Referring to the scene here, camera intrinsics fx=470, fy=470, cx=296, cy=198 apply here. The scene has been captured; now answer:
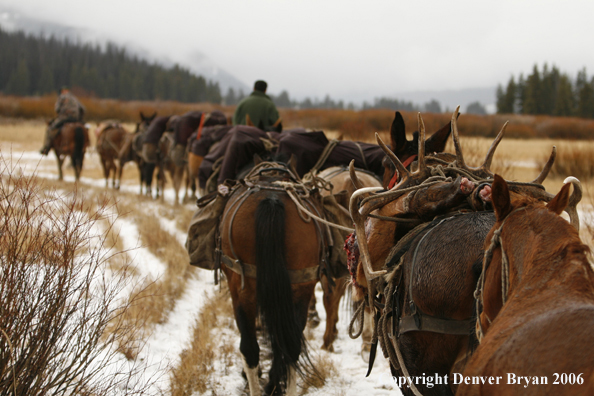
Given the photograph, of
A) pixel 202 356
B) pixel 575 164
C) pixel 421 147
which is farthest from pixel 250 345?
pixel 575 164

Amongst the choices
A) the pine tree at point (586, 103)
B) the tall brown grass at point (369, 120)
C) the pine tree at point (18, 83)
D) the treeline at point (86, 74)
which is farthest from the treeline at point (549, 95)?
the pine tree at point (18, 83)

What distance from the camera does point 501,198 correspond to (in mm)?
1517

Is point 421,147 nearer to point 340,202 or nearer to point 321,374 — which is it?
point 340,202

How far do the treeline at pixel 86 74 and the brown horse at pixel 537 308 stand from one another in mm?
82680

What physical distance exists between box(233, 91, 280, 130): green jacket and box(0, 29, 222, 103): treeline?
7614cm

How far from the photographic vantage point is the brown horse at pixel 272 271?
3.45 metres

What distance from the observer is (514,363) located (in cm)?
118

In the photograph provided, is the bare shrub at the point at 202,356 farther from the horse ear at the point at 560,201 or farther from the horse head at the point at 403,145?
the horse ear at the point at 560,201

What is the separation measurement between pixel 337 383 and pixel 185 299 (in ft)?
8.97

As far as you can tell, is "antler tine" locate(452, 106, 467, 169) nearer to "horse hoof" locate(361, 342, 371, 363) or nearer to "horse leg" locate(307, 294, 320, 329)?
"horse hoof" locate(361, 342, 371, 363)

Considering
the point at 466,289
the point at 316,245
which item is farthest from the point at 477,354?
the point at 316,245

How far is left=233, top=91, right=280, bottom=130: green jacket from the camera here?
7.64 m

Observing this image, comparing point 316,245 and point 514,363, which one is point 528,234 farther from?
point 316,245

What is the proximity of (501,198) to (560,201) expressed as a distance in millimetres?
174
